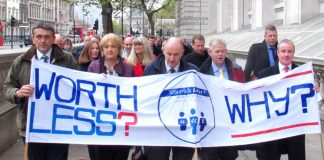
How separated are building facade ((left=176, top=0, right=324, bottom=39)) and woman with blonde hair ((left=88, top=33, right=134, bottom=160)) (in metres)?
15.1

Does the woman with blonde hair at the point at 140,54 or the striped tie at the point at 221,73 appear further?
the woman with blonde hair at the point at 140,54

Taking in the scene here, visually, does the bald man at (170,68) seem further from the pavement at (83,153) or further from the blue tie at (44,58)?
the pavement at (83,153)

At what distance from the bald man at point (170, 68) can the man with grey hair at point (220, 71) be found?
38cm

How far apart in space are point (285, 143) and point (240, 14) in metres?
27.8

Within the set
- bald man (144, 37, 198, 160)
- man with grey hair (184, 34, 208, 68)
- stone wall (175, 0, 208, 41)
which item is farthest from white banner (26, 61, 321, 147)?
stone wall (175, 0, 208, 41)

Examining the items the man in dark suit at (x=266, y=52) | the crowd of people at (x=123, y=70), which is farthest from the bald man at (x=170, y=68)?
the man in dark suit at (x=266, y=52)

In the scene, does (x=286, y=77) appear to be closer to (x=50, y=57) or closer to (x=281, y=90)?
(x=281, y=90)

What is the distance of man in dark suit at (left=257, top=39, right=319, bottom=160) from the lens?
624 centimetres

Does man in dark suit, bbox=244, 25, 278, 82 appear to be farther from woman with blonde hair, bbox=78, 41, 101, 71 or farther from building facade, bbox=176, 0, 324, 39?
building facade, bbox=176, 0, 324, 39

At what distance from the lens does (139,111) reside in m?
5.94

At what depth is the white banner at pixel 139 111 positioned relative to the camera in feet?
18.8

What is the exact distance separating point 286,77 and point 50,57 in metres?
2.73

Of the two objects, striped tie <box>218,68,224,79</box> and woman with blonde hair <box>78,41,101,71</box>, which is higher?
woman with blonde hair <box>78,41,101,71</box>

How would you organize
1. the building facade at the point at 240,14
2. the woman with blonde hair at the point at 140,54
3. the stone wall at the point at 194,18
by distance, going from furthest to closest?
the stone wall at the point at 194,18
the building facade at the point at 240,14
the woman with blonde hair at the point at 140,54
